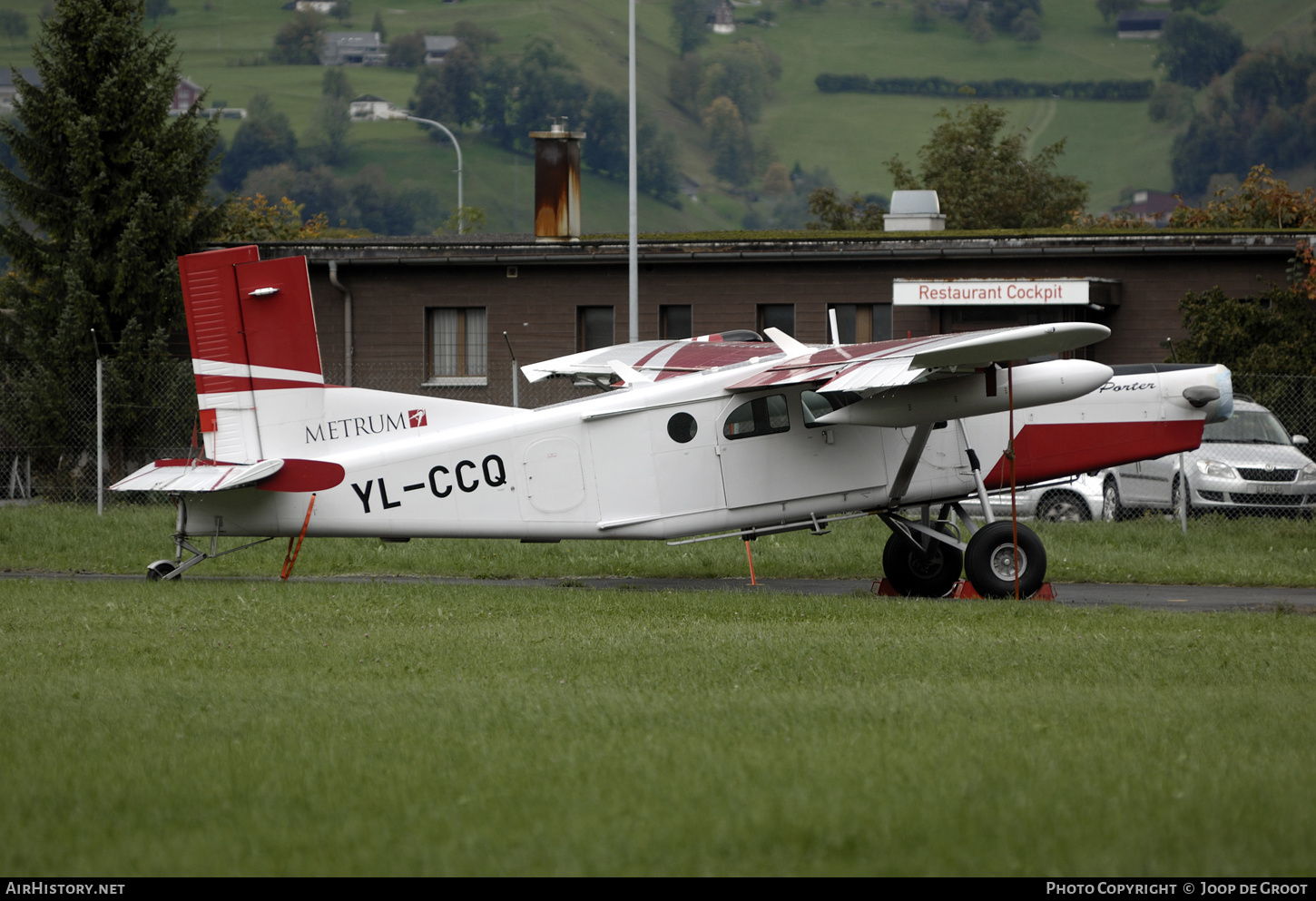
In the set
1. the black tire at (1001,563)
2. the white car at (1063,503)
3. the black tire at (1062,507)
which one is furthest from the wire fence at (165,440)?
the black tire at (1001,563)

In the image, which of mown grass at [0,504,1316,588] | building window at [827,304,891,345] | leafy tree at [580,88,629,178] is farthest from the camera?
leafy tree at [580,88,629,178]

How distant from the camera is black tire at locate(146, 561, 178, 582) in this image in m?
14.0

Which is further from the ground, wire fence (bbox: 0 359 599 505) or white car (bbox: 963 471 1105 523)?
wire fence (bbox: 0 359 599 505)

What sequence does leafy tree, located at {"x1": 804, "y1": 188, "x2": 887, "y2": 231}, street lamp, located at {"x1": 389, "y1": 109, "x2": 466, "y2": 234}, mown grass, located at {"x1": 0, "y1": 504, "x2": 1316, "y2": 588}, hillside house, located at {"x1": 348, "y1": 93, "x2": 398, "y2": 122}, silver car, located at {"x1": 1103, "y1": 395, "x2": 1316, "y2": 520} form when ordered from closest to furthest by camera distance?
mown grass, located at {"x1": 0, "y1": 504, "x2": 1316, "y2": 588}
silver car, located at {"x1": 1103, "y1": 395, "x2": 1316, "y2": 520}
street lamp, located at {"x1": 389, "y1": 109, "x2": 466, "y2": 234}
leafy tree, located at {"x1": 804, "y1": 188, "x2": 887, "y2": 231}
hillside house, located at {"x1": 348, "y1": 93, "x2": 398, "y2": 122}

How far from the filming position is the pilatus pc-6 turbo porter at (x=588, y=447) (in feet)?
43.4

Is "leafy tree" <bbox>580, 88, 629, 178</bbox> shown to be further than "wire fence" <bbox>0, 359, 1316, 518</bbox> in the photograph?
Yes

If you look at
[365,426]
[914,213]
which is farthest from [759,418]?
[914,213]

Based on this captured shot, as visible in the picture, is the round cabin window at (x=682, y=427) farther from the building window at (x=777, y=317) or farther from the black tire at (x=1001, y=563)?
the building window at (x=777, y=317)

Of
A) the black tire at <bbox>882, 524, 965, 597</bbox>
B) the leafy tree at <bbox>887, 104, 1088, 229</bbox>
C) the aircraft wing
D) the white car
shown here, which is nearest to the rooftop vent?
the white car

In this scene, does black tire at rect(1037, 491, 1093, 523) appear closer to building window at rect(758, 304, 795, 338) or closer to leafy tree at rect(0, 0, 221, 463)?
building window at rect(758, 304, 795, 338)

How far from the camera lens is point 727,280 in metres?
27.9

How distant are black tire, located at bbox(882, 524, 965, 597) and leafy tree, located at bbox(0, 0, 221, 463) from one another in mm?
16597

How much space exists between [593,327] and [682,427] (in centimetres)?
1554

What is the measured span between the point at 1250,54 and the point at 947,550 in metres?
209
